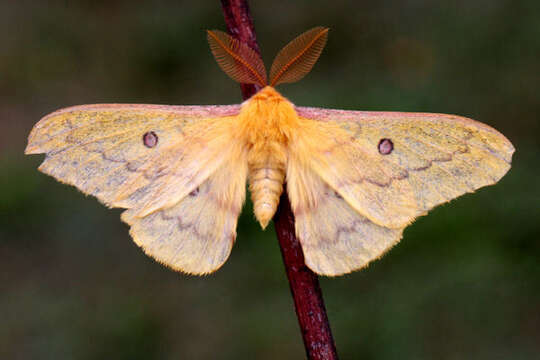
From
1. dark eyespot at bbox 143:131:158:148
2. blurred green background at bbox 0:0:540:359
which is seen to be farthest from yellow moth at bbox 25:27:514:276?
blurred green background at bbox 0:0:540:359

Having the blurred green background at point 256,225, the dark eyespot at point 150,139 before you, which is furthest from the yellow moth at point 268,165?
the blurred green background at point 256,225

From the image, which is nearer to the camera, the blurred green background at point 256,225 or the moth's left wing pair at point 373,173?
the moth's left wing pair at point 373,173

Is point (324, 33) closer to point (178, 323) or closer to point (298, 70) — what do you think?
point (298, 70)

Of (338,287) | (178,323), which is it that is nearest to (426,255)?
(338,287)

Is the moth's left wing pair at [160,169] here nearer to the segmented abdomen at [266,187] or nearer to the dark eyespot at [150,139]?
the dark eyespot at [150,139]

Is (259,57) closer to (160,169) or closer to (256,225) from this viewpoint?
(160,169)

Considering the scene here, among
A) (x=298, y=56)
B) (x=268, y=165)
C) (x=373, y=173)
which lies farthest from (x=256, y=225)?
(x=298, y=56)
